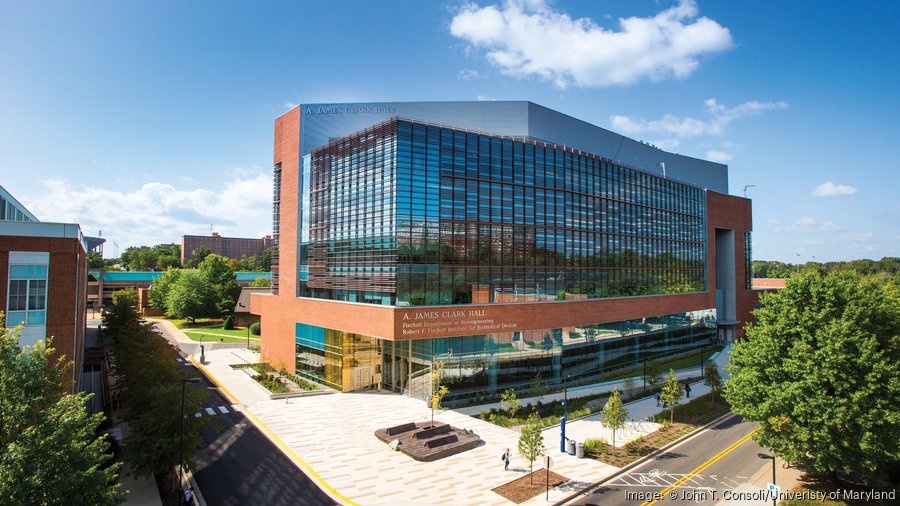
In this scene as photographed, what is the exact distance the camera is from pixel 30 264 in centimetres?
2289

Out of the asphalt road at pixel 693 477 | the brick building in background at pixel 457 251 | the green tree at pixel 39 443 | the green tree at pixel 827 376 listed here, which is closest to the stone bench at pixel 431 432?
the brick building in background at pixel 457 251

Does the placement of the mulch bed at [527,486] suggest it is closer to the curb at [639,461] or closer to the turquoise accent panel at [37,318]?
the curb at [639,461]

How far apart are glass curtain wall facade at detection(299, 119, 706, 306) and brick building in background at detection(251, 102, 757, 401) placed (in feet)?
0.49

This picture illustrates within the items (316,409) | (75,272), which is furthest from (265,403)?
(75,272)

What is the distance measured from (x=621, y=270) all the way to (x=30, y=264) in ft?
171

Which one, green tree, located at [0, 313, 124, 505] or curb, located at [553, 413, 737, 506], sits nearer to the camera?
green tree, located at [0, 313, 124, 505]

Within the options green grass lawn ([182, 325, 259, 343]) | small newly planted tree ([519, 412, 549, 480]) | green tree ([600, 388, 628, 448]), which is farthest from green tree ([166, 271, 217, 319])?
green tree ([600, 388, 628, 448])

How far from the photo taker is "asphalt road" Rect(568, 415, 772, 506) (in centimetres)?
2325

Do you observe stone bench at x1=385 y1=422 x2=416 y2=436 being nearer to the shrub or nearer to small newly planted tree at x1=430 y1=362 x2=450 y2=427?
small newly planted tree at x1=430 y1=362 x2=450 y2=427

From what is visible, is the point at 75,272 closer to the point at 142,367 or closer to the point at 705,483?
the point at 142,367

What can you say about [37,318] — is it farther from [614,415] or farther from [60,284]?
[614,415]

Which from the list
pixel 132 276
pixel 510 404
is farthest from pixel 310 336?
pixel 132 276

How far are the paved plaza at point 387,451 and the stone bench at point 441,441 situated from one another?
1.20m

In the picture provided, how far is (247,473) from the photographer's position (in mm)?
25703
